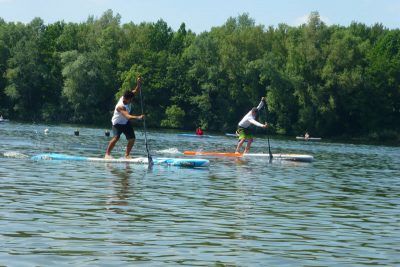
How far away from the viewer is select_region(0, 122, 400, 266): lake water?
10.1 metres

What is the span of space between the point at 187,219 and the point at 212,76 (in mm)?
89125

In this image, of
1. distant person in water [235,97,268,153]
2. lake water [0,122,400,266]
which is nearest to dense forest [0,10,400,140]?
distant person in water [235,97,268,153]

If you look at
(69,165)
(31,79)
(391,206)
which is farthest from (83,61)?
(391,206)

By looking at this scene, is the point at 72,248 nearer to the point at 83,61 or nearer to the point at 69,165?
the point at 69,165

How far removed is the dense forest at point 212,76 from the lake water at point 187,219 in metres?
72.6

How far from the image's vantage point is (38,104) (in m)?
110

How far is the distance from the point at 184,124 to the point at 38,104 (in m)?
20.8

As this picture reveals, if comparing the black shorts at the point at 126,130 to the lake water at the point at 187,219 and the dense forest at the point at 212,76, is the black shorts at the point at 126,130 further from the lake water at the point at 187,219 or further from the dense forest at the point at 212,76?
the dense forest at the point at 212,76

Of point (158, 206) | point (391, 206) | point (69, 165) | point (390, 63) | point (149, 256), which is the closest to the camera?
point (149, 256)

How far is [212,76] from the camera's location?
334 ft

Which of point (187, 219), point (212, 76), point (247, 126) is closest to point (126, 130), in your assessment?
point (247, 126)

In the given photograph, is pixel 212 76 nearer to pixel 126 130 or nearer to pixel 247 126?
pixel 247 126

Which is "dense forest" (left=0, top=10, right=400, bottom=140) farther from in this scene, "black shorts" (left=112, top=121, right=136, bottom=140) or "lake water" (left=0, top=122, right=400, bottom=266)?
"lake water" (left=0, top=122, right=400, bottom=266)

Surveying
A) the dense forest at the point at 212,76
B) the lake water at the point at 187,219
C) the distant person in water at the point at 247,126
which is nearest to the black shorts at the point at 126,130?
the lake water at the point at 187,219
